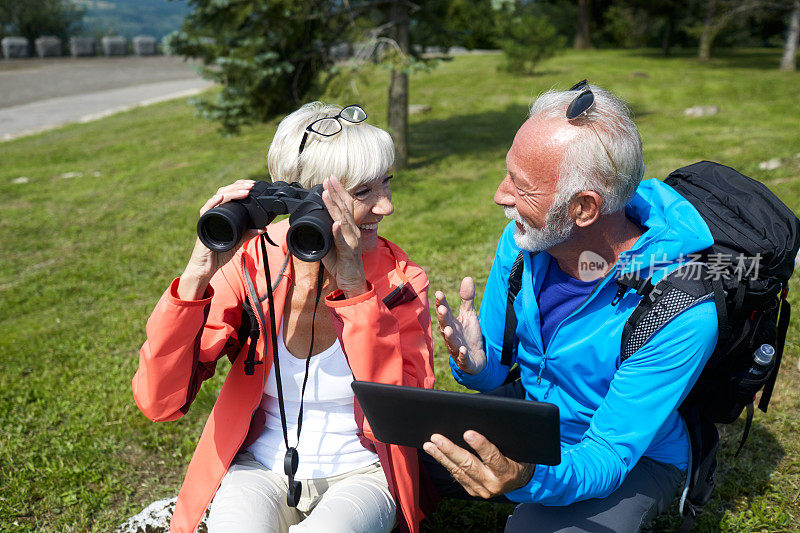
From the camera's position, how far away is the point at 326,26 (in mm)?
8648

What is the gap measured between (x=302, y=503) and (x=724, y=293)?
1.70 m

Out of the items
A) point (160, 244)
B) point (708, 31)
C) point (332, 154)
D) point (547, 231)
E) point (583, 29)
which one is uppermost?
point (583, 29)

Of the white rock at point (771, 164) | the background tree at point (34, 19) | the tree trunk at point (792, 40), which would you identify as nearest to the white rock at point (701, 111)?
the white rock at point (771, 164)

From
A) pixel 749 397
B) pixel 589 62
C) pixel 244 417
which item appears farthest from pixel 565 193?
pixel 589 62

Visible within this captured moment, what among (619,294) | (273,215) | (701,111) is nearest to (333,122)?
(273,215)

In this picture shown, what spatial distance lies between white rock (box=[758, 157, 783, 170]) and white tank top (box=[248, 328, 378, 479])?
8.08m

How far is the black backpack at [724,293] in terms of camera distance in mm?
2170

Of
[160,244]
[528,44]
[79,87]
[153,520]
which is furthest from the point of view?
[79,87]

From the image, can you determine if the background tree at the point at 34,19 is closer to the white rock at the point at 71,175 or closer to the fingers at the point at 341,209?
the white rock at the point at 71,175

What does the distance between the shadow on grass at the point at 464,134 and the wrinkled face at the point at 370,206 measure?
7.66 metres

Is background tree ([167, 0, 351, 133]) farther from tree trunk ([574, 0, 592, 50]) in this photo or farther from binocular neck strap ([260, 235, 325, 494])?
tree trunk ([574, 0, 592, 50])

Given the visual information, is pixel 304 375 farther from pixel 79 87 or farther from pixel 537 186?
pixel 79 87

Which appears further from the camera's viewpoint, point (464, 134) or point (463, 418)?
point (464, 134)

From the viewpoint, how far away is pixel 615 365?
233 cm
